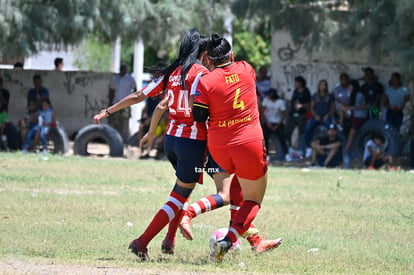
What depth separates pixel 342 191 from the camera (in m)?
14.4

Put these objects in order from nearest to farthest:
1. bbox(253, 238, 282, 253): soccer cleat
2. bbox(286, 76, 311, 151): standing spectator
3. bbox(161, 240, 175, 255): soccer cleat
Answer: bbox(161, 240, 175, 255): soccer cleat → bbox(253, 238, 282, 253): soccer cleat → bbox(286, 76, 311, 151): standing spectator

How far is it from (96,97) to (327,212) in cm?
1469

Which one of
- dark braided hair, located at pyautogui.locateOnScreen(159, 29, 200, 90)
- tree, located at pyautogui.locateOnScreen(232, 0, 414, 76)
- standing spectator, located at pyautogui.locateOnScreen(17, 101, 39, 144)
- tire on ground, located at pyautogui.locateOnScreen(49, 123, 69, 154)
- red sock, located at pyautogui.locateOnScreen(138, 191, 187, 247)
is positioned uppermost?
tree, located at pyautogui.locateOnScreen(232, 0, 414, 76)

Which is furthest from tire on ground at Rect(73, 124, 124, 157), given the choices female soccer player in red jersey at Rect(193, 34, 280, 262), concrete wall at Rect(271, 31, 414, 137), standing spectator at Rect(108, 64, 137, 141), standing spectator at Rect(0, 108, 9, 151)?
female soccer player in red jersey at Rect(193, 34, 280, 262)

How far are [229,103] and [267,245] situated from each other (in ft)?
5.20

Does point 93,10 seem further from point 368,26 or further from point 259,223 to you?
point 259,223

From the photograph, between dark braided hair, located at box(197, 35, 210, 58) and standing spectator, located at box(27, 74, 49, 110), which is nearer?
dark braided hair, located at box(197, 35, 210, 58)

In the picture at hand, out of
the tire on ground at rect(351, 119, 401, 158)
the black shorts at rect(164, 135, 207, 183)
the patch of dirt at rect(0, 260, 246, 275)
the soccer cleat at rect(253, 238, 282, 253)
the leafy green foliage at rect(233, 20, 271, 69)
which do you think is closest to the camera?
the patch of dirt at rect(0, 260, 246, 275)

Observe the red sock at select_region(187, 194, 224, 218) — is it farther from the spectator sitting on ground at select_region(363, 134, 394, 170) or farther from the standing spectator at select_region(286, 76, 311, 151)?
the standing spectator at select_region(286, 76, 311, 151)

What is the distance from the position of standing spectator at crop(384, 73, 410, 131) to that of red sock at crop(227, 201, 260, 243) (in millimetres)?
13527

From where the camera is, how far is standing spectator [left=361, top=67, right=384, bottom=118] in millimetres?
21156

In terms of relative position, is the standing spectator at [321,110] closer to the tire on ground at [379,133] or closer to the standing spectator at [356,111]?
the standing spectator at [356,111]

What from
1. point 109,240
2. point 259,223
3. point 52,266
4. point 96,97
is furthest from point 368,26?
point 52,266

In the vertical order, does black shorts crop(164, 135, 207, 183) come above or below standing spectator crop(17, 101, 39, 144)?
above
